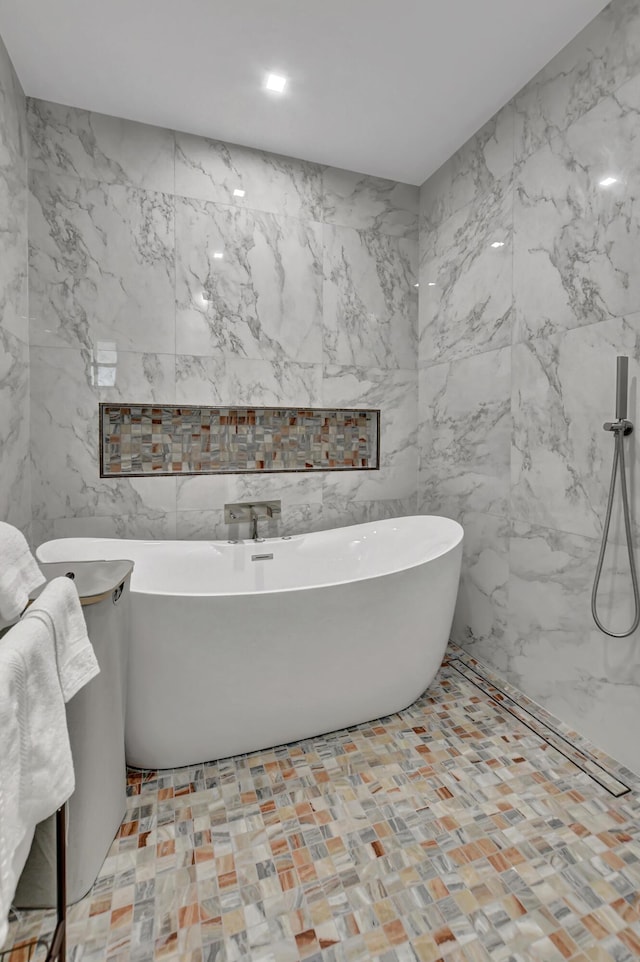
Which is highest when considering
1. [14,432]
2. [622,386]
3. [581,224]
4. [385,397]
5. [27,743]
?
[581,224]

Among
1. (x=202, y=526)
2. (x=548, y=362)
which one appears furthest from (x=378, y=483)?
(x=548, y=362)

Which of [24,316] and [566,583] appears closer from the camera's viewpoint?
[566,583]

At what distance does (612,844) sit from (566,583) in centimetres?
89

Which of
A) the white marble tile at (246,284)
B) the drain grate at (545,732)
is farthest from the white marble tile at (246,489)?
the drain grate at (545,732)

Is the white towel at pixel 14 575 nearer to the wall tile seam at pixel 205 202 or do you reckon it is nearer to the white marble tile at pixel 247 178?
the wall tile seam at pixel 205 202

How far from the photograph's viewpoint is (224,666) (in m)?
1.65

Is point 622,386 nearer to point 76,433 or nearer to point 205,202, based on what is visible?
point 205,202

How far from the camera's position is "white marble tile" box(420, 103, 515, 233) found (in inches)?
89.5

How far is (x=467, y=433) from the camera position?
8.52 ft

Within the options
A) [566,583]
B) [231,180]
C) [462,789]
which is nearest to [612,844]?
[462,789]

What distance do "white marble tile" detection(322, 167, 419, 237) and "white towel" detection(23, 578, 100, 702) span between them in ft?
8.32

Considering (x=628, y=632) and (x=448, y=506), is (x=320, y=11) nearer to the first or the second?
(x=448, y=506)

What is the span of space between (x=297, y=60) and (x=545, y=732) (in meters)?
2.96

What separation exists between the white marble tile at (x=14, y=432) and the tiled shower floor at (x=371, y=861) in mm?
1210
